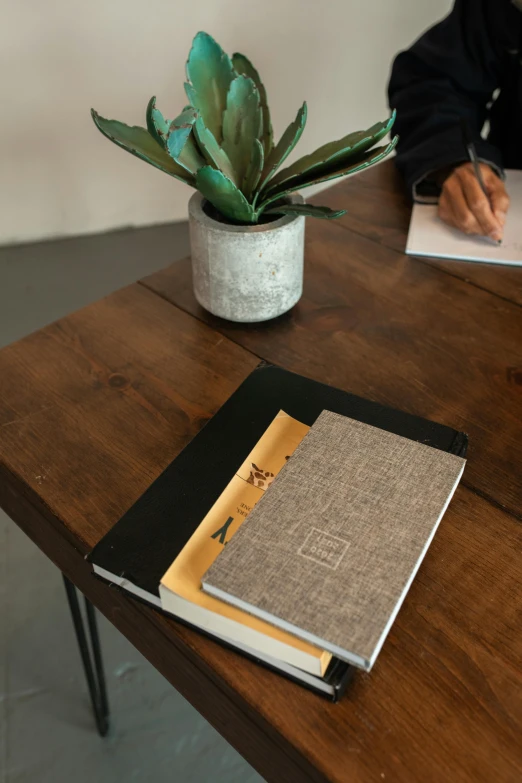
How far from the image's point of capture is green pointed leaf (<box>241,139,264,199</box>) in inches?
27.4

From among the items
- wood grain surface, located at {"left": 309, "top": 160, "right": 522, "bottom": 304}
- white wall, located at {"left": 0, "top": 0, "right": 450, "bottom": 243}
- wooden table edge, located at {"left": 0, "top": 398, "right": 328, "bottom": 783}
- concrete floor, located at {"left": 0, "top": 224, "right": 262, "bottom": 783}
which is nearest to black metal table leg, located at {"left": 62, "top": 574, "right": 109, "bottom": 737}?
concrete floor, located at {"left": 0, "top": 224, "right": 262, "bottom": 783}

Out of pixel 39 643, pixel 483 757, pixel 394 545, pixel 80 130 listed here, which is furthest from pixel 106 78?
pixel 483 757

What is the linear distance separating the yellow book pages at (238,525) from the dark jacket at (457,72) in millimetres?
662

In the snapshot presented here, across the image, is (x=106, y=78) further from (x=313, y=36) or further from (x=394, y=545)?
(x=394, y=545)

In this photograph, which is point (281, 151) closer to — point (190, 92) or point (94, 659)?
point (190, 92)

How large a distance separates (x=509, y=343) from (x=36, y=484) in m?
0.58

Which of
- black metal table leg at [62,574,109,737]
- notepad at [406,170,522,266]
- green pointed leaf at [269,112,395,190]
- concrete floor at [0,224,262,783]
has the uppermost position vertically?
green pointed leaf at [269,112,395,190]

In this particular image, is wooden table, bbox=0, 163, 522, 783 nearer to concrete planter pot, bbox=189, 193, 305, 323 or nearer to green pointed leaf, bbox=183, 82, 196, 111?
concrete planter pot, bbox=189, 193, 305, 323

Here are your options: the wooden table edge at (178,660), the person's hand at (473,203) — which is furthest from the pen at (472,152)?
the wooden table edge at (178,660)

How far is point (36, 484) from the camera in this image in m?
0.62

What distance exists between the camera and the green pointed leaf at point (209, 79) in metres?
0.72

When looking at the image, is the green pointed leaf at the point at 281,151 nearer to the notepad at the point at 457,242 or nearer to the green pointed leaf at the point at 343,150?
the green pointed leaf at the point at 343,150

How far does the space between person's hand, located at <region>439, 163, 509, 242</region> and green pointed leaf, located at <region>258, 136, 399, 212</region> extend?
1.00 feet

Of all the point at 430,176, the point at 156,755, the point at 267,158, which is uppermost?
the point at 267,158
